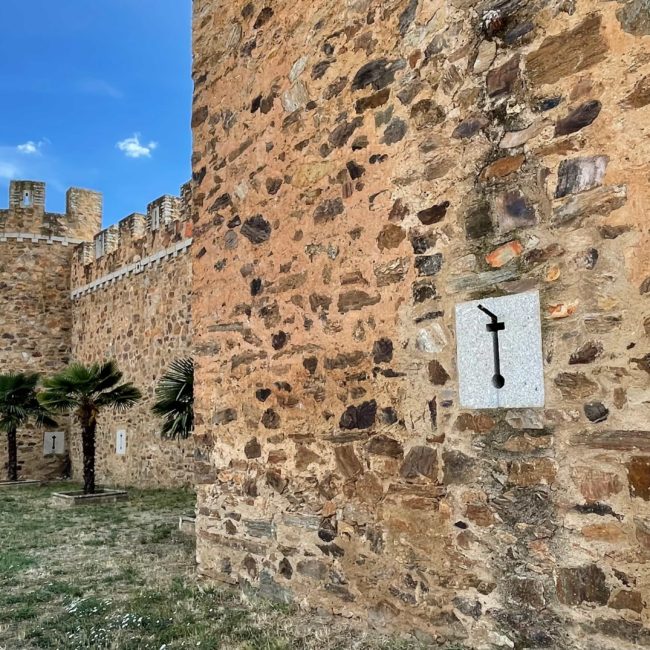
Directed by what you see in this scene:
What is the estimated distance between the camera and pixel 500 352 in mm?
3131

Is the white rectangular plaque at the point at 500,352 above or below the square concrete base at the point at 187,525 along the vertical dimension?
above

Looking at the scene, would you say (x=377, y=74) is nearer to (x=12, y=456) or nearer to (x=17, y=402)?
(x=17, y=402)

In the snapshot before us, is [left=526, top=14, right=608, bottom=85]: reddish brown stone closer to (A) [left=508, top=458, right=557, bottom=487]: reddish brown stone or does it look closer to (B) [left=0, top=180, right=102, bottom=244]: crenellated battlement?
(A) [left=508, top=458, right=557, bottom=487]: reddish brown stone

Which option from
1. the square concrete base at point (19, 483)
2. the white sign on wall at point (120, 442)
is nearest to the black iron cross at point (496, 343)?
the white sign on wall at point (120, 442)

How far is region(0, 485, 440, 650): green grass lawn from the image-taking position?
3572 millimetres

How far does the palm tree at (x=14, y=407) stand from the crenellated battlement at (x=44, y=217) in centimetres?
390

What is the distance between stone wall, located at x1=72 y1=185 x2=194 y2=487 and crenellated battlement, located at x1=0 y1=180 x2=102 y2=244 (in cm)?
145

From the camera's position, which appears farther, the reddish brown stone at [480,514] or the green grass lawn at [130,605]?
the green grass lawn at [130,605]

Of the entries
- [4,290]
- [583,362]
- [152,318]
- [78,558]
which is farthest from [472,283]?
[4,290]

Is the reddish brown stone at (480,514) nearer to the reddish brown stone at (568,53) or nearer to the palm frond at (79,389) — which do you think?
the reddish brown stone at (568,53)

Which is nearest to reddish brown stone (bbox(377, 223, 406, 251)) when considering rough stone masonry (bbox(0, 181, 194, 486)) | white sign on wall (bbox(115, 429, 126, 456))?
rough stone masonry (bbox(0, 181, 194, 486))

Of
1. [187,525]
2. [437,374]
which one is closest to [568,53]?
[437,374]

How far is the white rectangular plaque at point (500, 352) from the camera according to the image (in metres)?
3.01

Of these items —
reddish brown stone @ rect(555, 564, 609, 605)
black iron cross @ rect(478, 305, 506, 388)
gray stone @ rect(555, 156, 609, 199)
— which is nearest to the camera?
reddish brown stone @ rect(555, 564, 609, 605)
